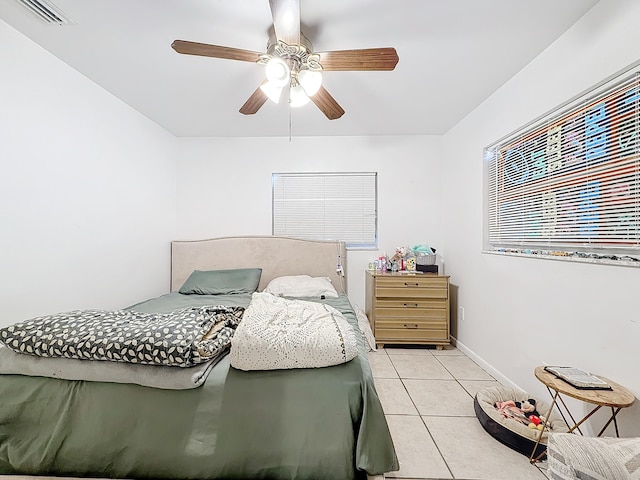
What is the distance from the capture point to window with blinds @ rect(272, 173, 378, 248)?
11.9 ft

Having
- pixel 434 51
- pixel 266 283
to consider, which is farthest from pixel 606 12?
pixel 266 283

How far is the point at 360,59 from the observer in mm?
1625

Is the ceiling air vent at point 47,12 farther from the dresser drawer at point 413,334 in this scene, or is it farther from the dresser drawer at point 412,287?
the dresser drawer at point 413,334

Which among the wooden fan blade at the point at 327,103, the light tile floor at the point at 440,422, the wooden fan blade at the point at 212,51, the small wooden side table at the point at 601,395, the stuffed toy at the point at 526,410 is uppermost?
the wooden fan blade at the point at 212,51

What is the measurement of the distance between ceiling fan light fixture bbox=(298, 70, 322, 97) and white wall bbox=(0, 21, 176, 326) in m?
1.77

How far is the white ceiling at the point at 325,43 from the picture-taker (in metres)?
1.60

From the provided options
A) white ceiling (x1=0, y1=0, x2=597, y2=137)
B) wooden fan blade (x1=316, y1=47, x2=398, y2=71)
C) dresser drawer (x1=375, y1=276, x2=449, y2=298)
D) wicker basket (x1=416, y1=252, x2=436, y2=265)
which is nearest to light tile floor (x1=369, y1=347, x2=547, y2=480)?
dresser drawer (x1=375, y1=276, x2=449, y2=298)

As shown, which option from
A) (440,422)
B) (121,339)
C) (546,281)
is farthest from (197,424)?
(546,281)

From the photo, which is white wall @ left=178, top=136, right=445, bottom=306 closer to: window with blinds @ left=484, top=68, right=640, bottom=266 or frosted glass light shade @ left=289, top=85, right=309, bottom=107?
window with blinds @ left=484, top=68, right=640, bottom=266

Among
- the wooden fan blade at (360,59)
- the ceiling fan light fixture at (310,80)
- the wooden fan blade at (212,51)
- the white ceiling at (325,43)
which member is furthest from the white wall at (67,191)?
the wooden fan blade at (360,59)

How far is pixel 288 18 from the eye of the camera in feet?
4.73

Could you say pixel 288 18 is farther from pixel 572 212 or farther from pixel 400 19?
pixel 572 212

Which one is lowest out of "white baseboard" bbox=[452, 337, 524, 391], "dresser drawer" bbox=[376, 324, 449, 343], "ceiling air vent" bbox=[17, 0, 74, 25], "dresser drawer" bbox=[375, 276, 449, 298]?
"white baseboard" bbox=[452, 337, 524, 391]

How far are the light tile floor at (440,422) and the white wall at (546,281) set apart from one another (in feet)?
1.17
